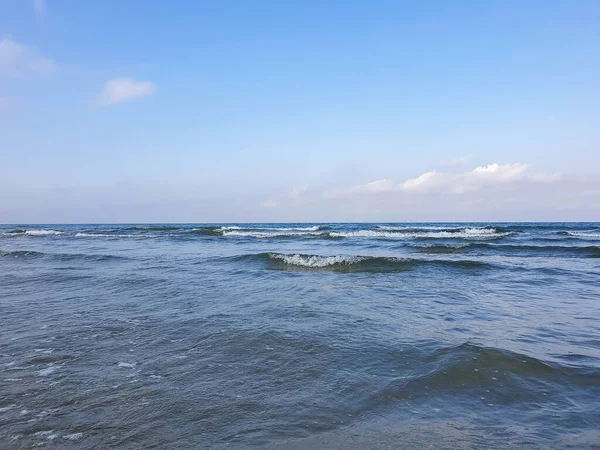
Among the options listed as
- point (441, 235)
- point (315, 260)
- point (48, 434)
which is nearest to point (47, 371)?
point (48, 434)

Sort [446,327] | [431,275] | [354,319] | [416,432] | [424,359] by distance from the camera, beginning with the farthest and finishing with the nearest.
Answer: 1. [431,275]
2. [354,319]
3. [446,327]
4. [424,359]
5. [416,432]

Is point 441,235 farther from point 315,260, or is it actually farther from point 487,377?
point 487,377

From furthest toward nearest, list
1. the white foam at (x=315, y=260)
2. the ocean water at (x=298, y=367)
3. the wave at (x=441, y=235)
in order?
1. the wave at (x=441, y=235)
2. the white foam at (x=315, y=260)
3. the ocean water at (x=298, y=367)

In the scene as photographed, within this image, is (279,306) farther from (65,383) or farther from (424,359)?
(65,383)

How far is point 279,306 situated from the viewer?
8141mm

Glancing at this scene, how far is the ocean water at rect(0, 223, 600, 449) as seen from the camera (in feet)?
10.5

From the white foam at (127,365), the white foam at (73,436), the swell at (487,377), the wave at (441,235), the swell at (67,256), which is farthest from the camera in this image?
the wave at (441,235)

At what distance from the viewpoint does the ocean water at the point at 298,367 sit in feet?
10.5

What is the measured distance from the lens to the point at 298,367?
4688 millimetres

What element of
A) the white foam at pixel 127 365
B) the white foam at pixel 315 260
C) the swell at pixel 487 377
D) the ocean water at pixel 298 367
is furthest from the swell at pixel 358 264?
the white foam at pixel 127 365

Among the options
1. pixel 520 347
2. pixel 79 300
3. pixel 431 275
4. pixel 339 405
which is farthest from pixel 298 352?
pixel 431 275

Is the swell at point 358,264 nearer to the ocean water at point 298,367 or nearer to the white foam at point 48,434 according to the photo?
the ocean water at point 298,367

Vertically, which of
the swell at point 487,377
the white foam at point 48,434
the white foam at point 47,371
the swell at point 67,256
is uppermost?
the swell at point 67,256

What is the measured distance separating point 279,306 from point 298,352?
116 inches
